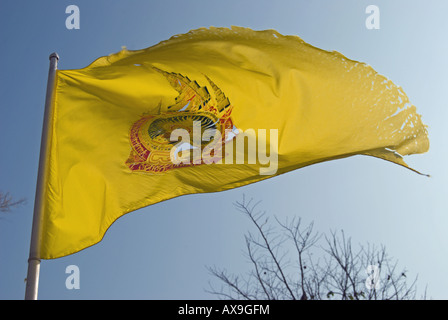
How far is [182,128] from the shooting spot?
6.61m

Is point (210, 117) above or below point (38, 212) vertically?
above

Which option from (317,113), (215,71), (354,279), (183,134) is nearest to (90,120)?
(183,134)

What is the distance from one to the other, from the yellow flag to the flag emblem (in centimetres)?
1

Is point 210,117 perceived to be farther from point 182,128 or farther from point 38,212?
point 38,212

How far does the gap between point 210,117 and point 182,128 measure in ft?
1.16

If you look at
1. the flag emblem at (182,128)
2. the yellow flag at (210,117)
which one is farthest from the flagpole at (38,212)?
the flag emblem at (182,128)

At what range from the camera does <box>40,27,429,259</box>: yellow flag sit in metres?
6.15

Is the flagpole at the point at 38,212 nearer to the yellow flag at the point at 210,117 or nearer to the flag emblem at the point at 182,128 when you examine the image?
the yellow flag at the point at 210,117

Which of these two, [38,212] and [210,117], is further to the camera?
[210,117]

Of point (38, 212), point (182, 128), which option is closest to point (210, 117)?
point (182, 128)

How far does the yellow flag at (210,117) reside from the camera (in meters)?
6.15

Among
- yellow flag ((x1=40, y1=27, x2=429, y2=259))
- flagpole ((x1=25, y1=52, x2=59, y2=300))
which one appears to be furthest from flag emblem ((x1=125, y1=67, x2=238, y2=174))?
flagpole ((x1=25, y1=52, x2=59, y2=300))

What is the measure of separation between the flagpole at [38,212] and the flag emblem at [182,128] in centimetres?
100

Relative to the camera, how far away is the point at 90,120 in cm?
635
